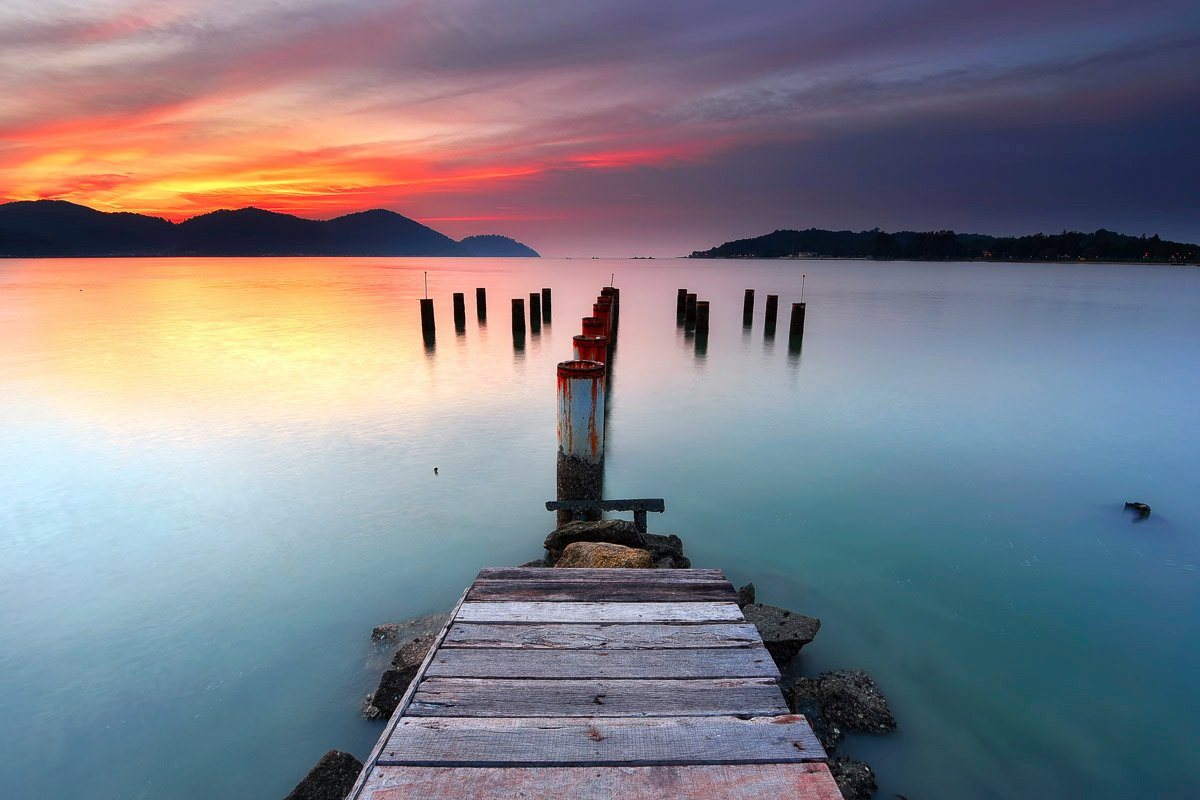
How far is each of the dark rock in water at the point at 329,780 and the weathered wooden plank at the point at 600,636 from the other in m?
1.18

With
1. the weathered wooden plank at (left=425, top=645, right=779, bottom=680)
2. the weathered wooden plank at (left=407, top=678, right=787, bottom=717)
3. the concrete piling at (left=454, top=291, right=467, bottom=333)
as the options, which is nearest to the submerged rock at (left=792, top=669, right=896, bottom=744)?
the weathered wooden plank at (left=425, top=645, right=779, bottom=680)

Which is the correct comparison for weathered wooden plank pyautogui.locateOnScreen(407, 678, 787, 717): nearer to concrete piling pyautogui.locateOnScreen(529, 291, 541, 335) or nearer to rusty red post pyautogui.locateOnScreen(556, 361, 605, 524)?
rusty red post pyautogui.locateOnScreen(556, 361, 605, 524)

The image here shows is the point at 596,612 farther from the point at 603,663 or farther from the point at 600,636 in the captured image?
the point at 603,663

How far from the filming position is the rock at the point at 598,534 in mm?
5168

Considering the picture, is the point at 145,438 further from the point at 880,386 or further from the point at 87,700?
the point at 880,386

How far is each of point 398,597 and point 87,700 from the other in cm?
225

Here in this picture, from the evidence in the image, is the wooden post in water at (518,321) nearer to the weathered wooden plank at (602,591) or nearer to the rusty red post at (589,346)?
the rusty red post at (589,346)

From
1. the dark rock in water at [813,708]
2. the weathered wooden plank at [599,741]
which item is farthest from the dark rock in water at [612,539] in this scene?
the weathered wooden plank at [599,741]

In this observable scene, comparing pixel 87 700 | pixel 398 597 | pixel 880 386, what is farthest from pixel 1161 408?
pixel 87 700

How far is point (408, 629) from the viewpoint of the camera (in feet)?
15.8

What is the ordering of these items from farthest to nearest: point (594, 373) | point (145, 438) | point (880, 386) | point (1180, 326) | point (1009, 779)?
point (1180, 326) < point (880, 386) < point (145, 438) < point (594, 373) < point (1009, 779)

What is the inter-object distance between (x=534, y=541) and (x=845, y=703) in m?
3.68

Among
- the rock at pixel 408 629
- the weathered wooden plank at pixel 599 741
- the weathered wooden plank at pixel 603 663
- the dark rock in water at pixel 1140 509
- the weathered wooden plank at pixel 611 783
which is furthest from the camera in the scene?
the dark rock in water at pixel 1140 509

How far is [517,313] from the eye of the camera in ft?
70.4
